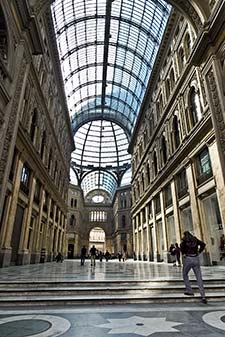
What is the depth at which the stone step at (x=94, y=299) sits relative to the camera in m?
5.57

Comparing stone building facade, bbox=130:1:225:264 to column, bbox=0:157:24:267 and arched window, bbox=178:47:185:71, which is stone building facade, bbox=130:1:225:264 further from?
column, bbox=0:157:24:267

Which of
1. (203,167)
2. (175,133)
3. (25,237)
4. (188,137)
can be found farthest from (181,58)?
(25,237)

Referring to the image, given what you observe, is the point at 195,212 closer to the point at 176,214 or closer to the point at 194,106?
the point at 176,214

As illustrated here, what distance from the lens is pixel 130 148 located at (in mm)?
44562

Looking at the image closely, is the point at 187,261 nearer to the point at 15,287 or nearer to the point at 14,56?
the point at 15,287

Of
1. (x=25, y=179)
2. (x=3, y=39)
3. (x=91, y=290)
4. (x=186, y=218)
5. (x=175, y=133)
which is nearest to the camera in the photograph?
(x=91, y=290)

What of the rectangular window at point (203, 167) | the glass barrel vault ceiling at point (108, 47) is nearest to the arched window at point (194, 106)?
the rectangular window at point (203, 167)

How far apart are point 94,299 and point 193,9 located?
14.9m

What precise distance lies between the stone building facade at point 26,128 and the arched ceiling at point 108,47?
22.6 feet

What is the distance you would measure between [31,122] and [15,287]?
1484cm

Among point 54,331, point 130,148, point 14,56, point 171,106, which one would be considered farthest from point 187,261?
point 130,148

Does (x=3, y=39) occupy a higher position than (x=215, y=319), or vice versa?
(x=3, y=39)

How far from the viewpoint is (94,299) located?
225 inches

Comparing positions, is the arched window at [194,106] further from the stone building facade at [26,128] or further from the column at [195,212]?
the stone building facade at [26,128]
